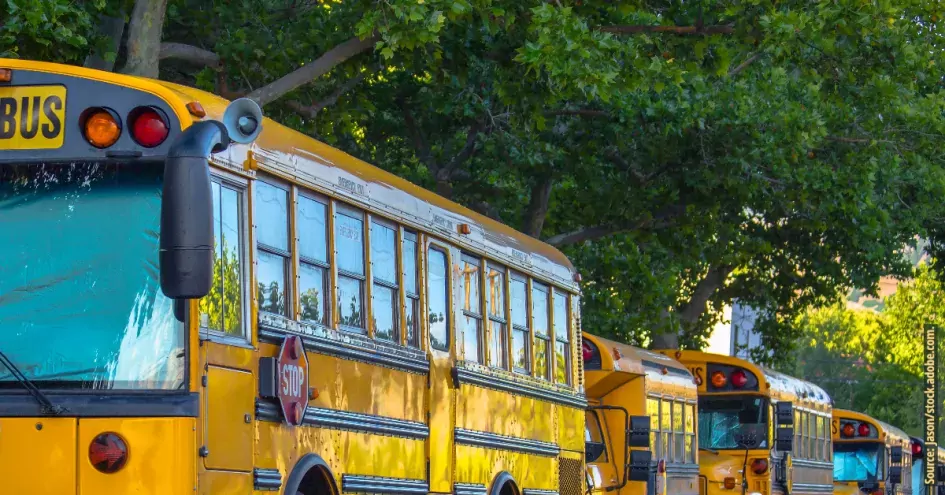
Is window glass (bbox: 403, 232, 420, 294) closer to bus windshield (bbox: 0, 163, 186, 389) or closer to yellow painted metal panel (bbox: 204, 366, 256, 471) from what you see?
yellow painted metal panel (bbox: 204, 366, 256, 471)

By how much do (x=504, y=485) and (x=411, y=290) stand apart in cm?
213

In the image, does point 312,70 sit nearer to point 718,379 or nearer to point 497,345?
point 497,345

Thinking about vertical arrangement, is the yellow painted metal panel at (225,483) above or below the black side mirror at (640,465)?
above

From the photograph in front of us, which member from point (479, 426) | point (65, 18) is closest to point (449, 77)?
point (65, 18)

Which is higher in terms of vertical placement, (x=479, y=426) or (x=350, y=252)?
(x=350, y=252)

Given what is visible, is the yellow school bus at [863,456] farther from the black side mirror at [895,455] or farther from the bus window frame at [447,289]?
the bus window frame at [447,289]

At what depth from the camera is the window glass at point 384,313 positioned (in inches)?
326

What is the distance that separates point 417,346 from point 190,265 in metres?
3.36

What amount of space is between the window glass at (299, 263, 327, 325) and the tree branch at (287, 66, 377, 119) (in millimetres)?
8401

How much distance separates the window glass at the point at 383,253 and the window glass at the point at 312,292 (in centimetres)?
67

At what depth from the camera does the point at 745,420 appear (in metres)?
19.6

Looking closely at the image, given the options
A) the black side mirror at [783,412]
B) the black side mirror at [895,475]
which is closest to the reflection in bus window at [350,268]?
the black side mirror at [783,412]

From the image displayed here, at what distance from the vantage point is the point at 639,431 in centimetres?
1284

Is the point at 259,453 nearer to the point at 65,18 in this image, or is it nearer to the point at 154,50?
the point at 154,50
